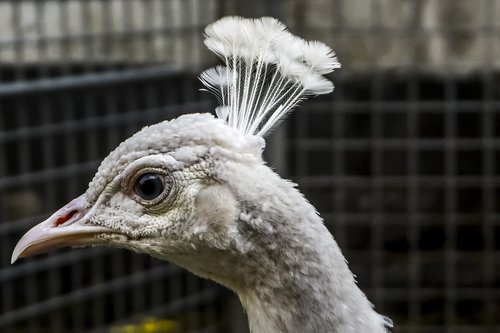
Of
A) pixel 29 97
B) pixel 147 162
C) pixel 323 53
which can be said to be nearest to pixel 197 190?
pixel 147 162

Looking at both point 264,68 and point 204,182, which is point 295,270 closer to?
point 204,182

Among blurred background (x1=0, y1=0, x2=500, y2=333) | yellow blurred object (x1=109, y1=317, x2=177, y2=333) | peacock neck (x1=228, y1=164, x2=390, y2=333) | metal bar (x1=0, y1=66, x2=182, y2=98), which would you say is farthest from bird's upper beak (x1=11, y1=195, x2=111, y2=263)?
yellow blurred object (x1=109, y1=317, x2=177, y2=333)

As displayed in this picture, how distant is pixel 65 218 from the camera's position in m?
2.10

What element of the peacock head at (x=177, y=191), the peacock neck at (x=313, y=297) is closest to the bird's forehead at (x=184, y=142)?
the peacock head at (x=177, y=191)

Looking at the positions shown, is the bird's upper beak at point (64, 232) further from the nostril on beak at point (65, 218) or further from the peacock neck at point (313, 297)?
the peacock neck at point (313, 297)

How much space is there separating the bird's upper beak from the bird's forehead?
110 mm

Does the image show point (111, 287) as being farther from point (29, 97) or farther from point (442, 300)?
point (442, 300)

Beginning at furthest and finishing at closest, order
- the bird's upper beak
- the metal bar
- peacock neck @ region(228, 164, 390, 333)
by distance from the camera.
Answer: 1. the metal bar
2. the bird's upper beak
3. peacock neck @ region(228, 164, 390, 333)

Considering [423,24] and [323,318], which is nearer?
[323,318]

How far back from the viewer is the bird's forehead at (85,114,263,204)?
1.97 m

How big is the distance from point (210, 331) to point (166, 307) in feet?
0.84

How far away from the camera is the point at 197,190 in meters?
1.98

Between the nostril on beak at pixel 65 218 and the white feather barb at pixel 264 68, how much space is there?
35 centimetres

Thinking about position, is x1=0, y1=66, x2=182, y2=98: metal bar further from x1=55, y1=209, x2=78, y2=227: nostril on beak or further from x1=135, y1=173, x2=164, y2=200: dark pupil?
x1=135, y1=173, x2=164, y2=200: dark pupil
